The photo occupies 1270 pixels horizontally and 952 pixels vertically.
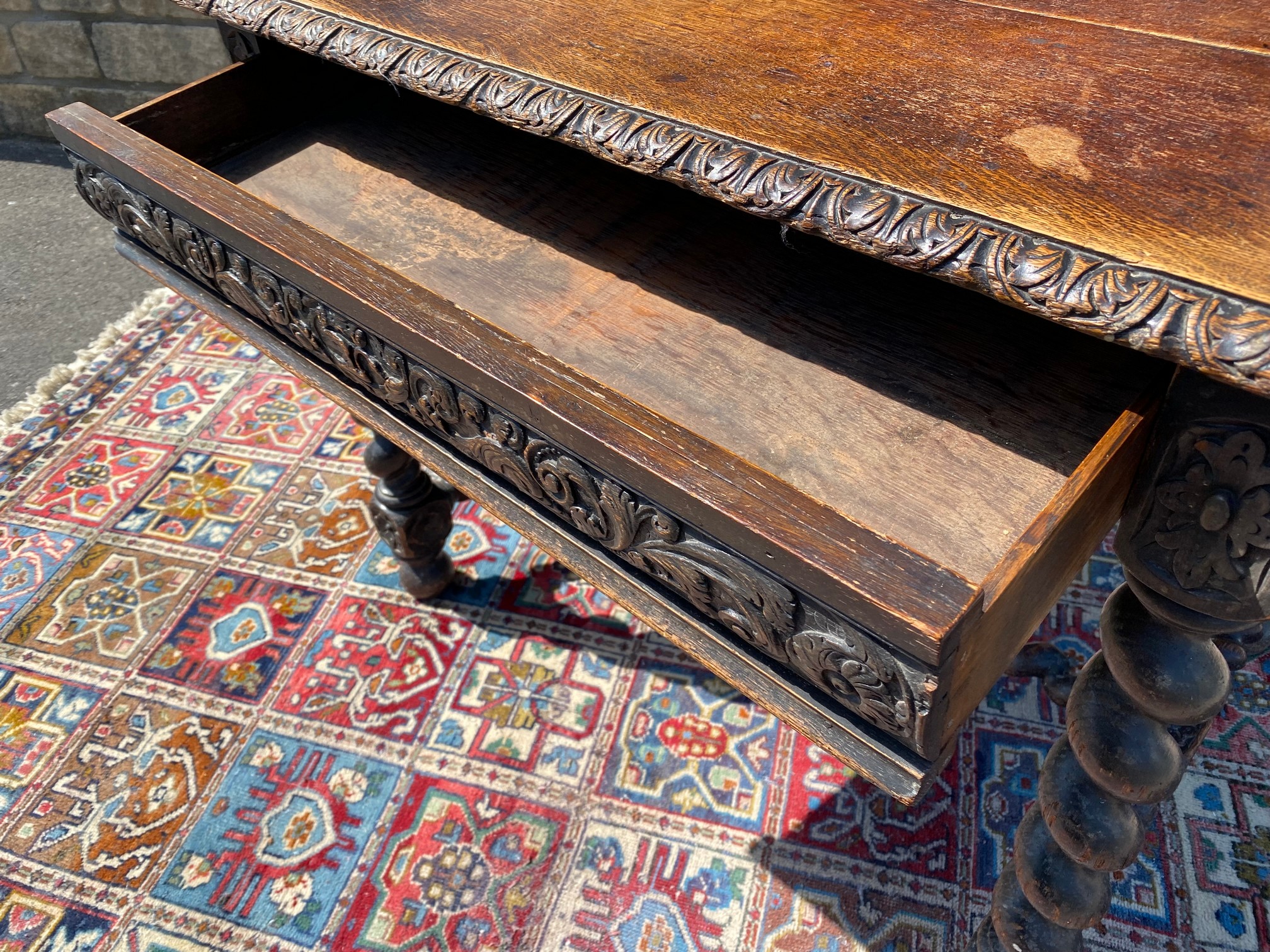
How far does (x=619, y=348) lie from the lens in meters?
0.73

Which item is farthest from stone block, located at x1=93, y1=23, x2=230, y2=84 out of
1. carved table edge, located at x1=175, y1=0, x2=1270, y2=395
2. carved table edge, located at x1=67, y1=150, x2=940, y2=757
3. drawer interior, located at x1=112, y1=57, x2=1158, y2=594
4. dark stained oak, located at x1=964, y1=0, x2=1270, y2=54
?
dark stained oak, located at x1=964, y1=0, x2=1270, y2=54

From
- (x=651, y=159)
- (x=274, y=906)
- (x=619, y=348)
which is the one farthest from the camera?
(x=274, y=906)

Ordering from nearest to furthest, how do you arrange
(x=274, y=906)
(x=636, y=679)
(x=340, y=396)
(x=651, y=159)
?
(x=651, y=159), (x=340, y=396), (x=274, y=906), (x=636, y=679)

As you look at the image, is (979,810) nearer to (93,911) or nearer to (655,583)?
(655,583)

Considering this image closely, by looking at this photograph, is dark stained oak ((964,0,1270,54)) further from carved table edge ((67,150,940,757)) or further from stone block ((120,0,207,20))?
stone block ((120,0,207,20))

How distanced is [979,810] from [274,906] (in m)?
0.82

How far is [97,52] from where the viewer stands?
230cm

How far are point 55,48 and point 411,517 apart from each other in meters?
1.95

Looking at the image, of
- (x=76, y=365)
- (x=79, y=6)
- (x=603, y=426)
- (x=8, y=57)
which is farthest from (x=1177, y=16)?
(x=8, y=57)

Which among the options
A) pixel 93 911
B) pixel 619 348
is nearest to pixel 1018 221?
pixel 619 348

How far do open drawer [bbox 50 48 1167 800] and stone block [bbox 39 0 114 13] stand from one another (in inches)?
64.0

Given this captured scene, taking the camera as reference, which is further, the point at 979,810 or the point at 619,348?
the point at 979,810

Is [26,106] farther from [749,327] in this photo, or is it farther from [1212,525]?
[1212,525]

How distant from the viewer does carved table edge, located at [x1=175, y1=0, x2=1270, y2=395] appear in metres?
0.45
